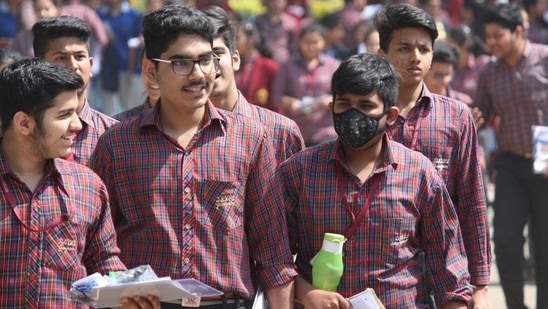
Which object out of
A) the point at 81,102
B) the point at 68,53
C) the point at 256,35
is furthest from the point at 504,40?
the point at 256,35

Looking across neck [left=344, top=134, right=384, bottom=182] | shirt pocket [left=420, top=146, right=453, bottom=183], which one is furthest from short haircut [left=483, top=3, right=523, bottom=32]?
neck [left=344, top=134, right=384, bottom=182]

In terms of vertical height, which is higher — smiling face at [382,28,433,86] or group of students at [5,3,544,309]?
smiling face at [382,28,433,86]

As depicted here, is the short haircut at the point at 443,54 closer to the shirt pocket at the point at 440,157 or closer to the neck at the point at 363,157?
the shirt pocket at the point at 440,157

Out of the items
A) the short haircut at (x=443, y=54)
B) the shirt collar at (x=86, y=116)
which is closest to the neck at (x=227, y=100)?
the shirt collar at (x=86, y=116)

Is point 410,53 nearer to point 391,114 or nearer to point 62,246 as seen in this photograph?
point 391,114

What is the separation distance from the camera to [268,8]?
18781mm

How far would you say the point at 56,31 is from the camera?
7.17 metres

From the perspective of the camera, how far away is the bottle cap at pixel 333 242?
220 inches

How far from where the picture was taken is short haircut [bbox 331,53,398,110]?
5801 millimetres

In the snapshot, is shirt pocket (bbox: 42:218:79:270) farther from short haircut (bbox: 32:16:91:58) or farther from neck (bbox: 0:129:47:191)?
short haircut (bbox: 32:16:91:58)

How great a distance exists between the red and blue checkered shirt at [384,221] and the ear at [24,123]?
1101mm

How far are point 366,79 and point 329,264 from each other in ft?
2.70

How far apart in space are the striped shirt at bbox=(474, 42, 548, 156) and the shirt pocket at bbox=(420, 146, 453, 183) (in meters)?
3.50

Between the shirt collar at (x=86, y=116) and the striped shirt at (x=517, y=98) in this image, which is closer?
the shirt collar at (x=86, y=116)
